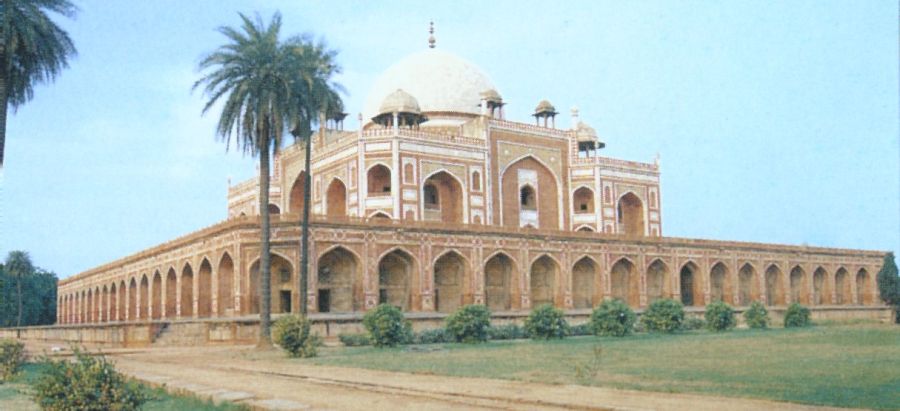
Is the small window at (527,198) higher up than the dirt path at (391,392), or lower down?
higher up

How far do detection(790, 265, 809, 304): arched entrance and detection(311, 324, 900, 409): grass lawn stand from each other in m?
23.7

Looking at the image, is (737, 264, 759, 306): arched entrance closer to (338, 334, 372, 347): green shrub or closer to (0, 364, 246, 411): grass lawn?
(338, 334, 372, 347): green shrub

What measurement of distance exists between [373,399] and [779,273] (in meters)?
36.5

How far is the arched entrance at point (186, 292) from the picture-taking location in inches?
1328

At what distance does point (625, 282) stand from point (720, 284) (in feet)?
19.3

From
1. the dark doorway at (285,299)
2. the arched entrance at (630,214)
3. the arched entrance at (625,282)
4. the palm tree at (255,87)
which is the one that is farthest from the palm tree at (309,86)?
the arched entrance at (630,214)

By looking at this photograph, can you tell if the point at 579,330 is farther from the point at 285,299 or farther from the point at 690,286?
the point at 690,286

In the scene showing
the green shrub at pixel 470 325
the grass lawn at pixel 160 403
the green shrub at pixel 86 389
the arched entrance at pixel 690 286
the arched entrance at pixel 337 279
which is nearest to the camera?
the green shrub at pixel 86 389

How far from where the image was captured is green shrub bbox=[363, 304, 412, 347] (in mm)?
20219

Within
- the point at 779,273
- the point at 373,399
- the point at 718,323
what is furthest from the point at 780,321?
the point at 373,399

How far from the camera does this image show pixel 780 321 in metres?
34.7

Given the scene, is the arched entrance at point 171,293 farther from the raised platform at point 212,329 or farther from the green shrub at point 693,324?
the green shrub at point 693,324

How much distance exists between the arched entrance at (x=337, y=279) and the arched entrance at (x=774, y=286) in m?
21.5

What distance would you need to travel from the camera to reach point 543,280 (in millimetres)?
34469
